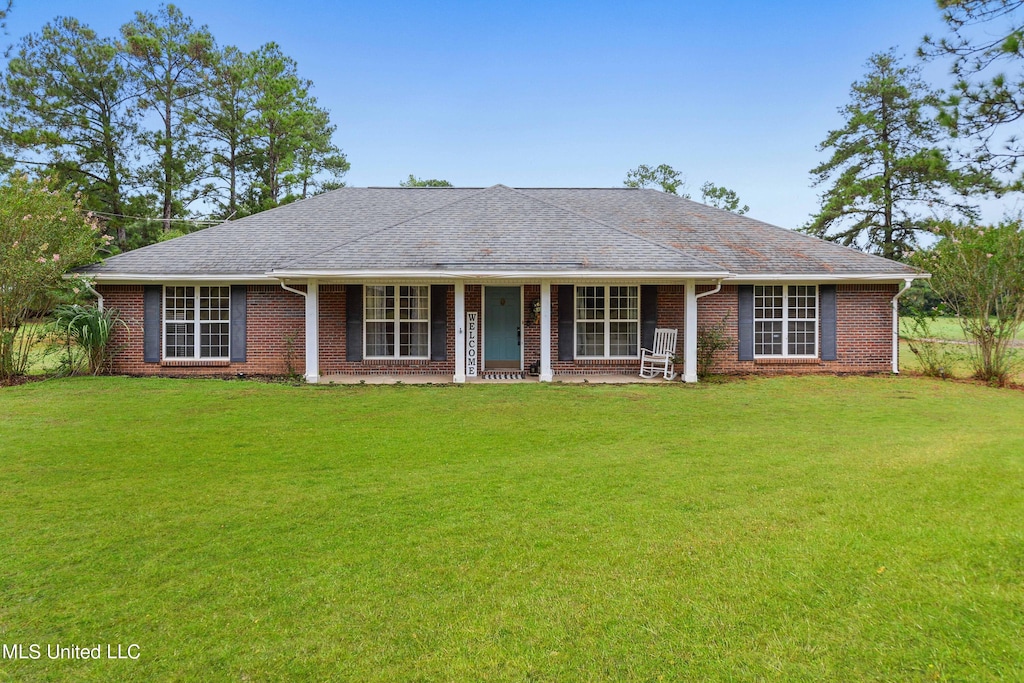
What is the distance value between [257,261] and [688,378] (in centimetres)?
1032

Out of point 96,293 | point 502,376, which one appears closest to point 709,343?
point 502,376

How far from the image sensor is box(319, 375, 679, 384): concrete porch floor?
11.5 meters

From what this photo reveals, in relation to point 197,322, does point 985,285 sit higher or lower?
higher

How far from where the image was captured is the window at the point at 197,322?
12.3 metres

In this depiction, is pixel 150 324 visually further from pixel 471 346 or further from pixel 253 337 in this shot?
pixel 471 346

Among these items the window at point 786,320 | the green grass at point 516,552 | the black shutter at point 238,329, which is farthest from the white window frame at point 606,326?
the black shutter at point 238,329

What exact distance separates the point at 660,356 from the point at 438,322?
531 centimetres

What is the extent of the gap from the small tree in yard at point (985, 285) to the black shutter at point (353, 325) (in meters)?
13.2

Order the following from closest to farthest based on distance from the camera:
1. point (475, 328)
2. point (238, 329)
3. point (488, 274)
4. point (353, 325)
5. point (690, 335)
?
point (488, 274) < point (690, 335) < point (238, 329) < point (353, 325) < point (475, 328)

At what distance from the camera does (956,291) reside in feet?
37.4

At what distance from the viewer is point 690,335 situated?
11664 millimetres

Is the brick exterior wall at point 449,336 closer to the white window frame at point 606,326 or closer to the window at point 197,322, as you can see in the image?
the white window frame at point 606,326

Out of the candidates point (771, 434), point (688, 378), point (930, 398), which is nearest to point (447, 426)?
point (771, 434)

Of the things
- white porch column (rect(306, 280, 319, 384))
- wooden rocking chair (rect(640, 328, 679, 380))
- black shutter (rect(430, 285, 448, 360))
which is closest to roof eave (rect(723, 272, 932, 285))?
wooden rocking chair (rect(640, 328, 679, 380))
